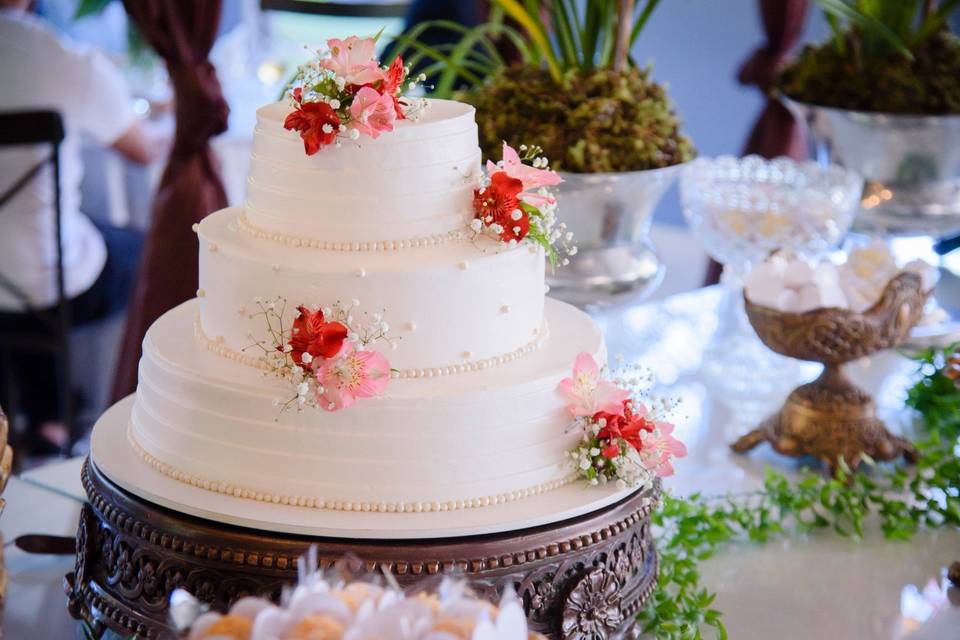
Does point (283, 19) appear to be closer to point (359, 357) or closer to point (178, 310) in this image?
point (178, 310)

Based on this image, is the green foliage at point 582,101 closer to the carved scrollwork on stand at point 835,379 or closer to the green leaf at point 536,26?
the green leaf at point 536,26

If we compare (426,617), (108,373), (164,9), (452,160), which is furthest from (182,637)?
(108,373)

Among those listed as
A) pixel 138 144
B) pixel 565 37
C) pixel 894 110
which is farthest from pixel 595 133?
pixel 138 144

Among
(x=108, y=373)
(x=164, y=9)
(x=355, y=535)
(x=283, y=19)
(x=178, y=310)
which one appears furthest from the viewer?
(x=283, y=19)

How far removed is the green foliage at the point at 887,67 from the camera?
9.93 feet

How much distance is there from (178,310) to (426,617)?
39.3 inches

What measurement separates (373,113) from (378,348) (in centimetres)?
29

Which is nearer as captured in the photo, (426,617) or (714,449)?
(426,617)

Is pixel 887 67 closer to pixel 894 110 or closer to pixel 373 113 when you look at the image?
pixel 894 110

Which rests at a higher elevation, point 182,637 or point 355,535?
point 182,637

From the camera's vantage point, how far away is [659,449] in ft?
5.12

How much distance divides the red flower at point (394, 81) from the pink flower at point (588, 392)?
401mm

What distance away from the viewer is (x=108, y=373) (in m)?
4.02

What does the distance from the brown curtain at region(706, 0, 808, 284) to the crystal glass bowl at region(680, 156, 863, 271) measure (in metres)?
1.20
